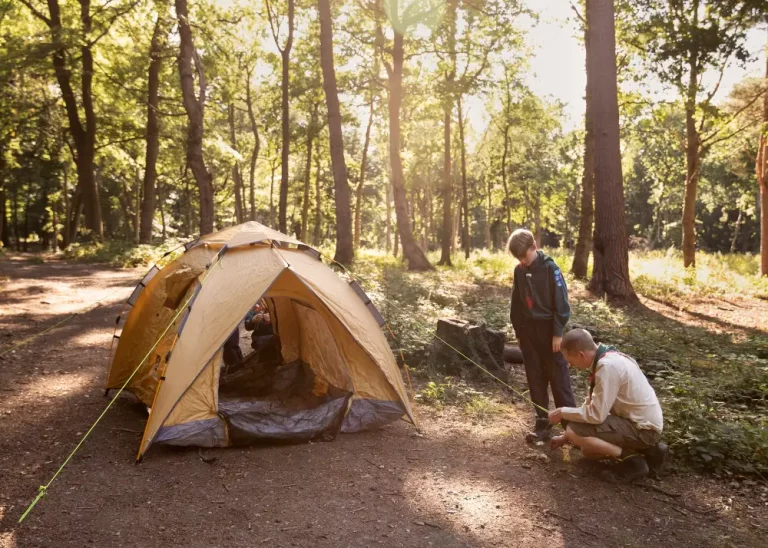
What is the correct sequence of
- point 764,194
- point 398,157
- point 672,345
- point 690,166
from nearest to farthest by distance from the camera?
1. point 672,345
2. point 690,166
3. point 764,194
4. point 398,157

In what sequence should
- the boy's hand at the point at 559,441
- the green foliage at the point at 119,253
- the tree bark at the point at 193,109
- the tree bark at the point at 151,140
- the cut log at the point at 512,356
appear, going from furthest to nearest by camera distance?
the tree bark at the point at 151,140
the green foliage at the point at 119,253
the tree bark at the point at 193,109
the cut log at the point at 512,356
the boy's hand at the point at 559,441

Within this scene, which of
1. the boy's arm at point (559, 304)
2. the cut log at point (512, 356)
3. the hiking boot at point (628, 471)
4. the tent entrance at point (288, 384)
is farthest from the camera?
the cut log at point (512, 356)

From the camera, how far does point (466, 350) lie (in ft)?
26.0

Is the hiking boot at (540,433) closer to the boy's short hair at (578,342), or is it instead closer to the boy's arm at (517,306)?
the boy's arm at (517,306)

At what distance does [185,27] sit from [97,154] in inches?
477

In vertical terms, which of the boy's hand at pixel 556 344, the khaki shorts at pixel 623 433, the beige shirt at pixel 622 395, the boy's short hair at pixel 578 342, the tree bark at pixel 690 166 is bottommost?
the khaki shorts at pixel 623 433

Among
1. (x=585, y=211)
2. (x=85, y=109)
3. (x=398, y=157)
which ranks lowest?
(x=585, y=211)

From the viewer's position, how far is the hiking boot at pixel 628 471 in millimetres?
4707

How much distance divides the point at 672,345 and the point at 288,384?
20.2 ft

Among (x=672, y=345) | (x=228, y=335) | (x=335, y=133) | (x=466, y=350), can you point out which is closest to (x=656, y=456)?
(x=466, y=350)

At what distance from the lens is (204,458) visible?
5219 mm

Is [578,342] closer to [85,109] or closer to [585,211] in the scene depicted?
[585,211]

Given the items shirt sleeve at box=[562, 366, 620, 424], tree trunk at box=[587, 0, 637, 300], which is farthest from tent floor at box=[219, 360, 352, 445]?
tree trunk at box=[587, 0, 637, 300]

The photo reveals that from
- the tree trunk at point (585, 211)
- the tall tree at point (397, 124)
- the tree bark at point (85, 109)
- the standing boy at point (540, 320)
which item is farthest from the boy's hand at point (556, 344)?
the tree bark at point (85, 109)
